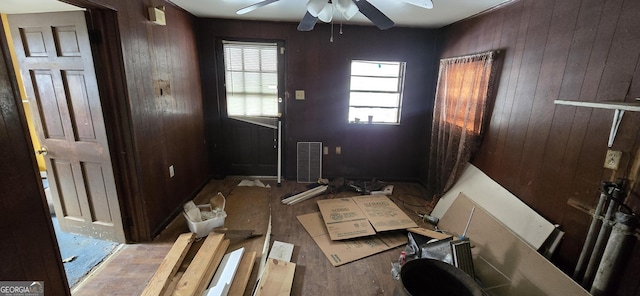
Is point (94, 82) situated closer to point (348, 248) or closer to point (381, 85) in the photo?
point (348, 248)

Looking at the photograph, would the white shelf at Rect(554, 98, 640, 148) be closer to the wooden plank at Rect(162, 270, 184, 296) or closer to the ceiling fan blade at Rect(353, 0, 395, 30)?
the ceiling fan blade at Rect(353, 0, 395, 30)

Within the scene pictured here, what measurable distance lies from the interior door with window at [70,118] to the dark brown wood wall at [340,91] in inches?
62.3

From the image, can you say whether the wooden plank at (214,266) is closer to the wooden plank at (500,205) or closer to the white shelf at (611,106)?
the wooden plank at (500,205)

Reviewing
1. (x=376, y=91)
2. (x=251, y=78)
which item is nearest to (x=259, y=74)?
(x=251, y=78)

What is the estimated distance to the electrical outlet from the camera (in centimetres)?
142

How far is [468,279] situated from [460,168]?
1.52 meters

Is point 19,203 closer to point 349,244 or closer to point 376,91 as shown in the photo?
point 349,244

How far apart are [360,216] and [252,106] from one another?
6.85ft

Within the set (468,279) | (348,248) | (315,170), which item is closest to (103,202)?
(348,248)

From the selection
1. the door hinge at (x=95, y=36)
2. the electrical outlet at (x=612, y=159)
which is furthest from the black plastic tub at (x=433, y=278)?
the door hinge at (x=95, y=36)

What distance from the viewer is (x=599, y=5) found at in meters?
1.53

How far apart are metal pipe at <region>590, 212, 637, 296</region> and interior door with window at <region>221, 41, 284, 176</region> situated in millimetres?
3227

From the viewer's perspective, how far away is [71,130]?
6.84ft

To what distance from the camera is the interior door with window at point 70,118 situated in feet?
6.31
